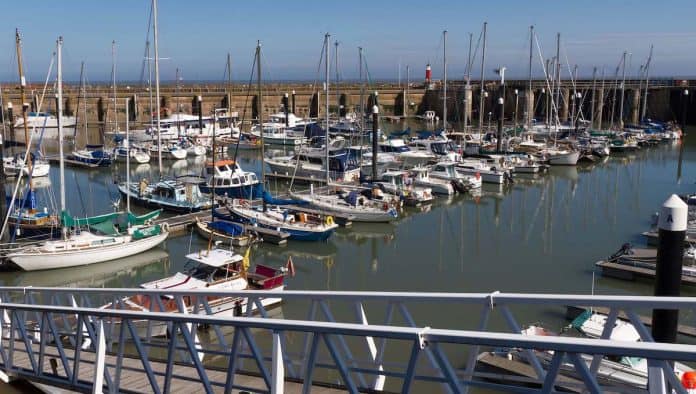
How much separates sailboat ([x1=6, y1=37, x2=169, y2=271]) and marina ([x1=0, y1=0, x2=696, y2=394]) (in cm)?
7

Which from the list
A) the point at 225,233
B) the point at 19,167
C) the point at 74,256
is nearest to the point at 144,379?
the point at 74,256

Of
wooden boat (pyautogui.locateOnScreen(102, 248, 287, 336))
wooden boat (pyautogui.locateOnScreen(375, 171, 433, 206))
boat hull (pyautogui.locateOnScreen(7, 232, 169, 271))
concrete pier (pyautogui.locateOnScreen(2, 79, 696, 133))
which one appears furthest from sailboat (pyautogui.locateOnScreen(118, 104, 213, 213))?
concrete pier (pyautogui.locateOnScreen(2, 79, 696, 133))

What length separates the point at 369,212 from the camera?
88.6ft

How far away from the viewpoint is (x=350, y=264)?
73.6 ft

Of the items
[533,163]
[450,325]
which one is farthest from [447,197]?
[450,325]

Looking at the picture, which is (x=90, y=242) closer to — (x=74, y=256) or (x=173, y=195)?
(x=74, y=256)

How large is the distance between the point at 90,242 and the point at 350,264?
8484 millimetres

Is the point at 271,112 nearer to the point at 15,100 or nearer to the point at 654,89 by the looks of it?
the point at 15,100

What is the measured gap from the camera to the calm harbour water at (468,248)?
19891mm

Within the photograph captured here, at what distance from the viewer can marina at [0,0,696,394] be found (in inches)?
216

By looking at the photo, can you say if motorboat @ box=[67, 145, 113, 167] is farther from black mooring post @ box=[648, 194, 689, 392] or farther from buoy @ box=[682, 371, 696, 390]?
black mooring post @ box=[648, 194, 689, 392]

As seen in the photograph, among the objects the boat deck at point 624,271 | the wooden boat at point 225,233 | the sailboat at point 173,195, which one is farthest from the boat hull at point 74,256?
the boat deck at point 624,271

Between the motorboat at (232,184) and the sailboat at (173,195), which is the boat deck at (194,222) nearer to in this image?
the sailboat at (173,195)

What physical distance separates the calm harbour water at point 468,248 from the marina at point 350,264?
11 centimetres
